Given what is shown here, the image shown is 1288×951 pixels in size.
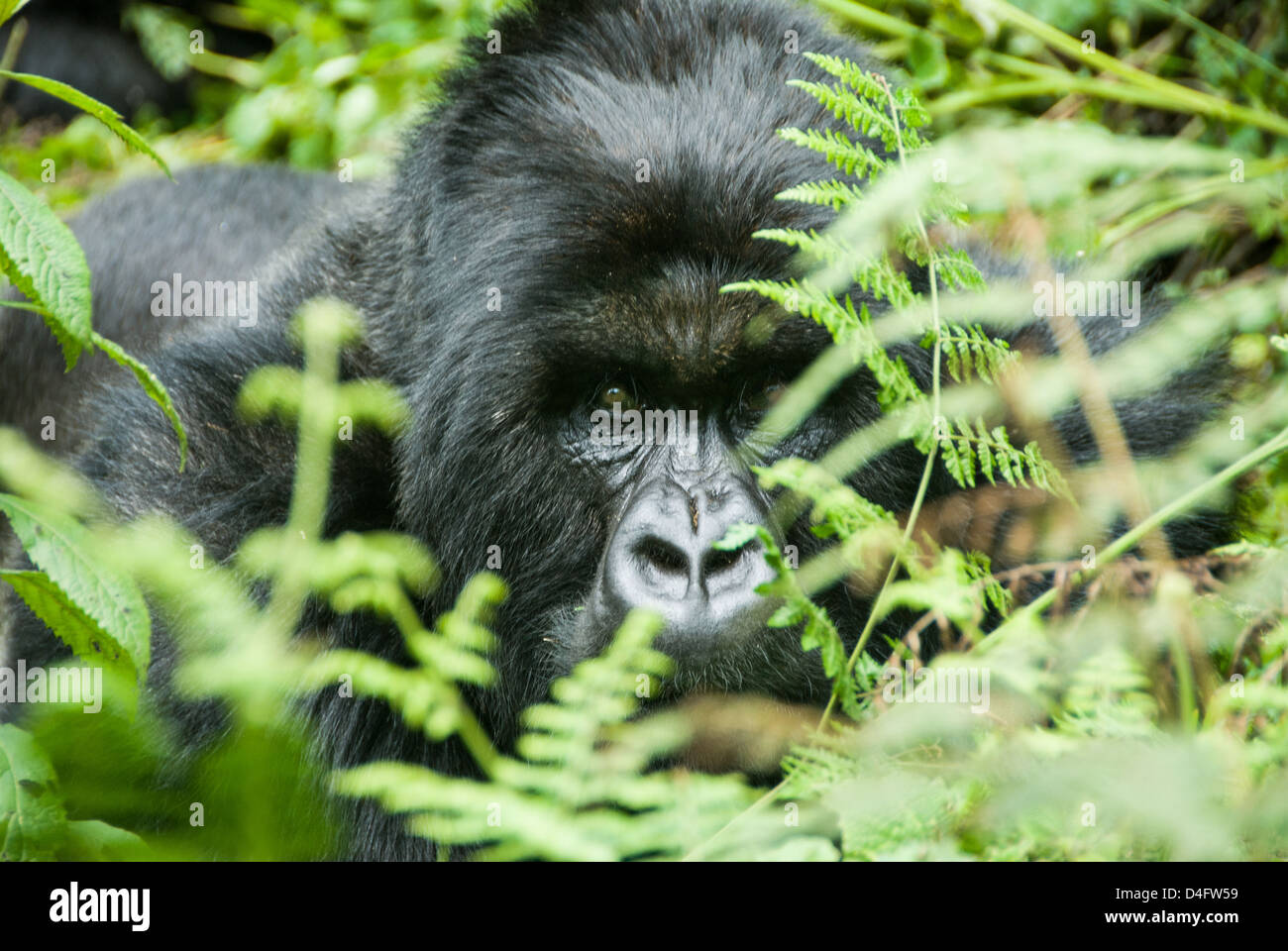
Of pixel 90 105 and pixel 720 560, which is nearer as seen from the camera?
pixel 90 105

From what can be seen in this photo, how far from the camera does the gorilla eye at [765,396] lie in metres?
3.19

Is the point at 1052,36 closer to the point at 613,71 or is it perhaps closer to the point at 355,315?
the point at 613,71

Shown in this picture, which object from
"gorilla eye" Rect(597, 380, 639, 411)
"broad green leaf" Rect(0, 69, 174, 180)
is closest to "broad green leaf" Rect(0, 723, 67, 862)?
"broad green leaf" Rect(0, 69, 174, 180)

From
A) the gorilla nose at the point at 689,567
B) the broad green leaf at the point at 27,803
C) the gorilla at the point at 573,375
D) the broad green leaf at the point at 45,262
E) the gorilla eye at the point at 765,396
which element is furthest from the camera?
the gorilla eye at the point at 765,396

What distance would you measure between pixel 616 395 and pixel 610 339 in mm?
164

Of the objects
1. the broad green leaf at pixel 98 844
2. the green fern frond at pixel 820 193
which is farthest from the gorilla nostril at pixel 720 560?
the broad green leaf at pixel 98 844

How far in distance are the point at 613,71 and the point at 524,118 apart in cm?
26

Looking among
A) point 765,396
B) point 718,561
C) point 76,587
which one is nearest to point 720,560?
point 718,561

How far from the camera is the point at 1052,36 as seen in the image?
170 inches

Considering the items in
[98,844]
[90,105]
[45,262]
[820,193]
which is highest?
[90,105]

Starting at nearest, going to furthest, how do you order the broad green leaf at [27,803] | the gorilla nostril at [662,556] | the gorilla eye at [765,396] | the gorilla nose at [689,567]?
the broad green leaf at [27,803]
the gorilla nose at [689,567]
the gorilla nostril at [662,556]
the gorilla eye at [765,396]

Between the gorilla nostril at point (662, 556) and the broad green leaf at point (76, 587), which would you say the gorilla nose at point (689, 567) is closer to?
the gorilla nostril at point (662, 556)

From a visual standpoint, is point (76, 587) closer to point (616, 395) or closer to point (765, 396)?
point (616, 395)

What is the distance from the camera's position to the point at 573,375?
3186mm
